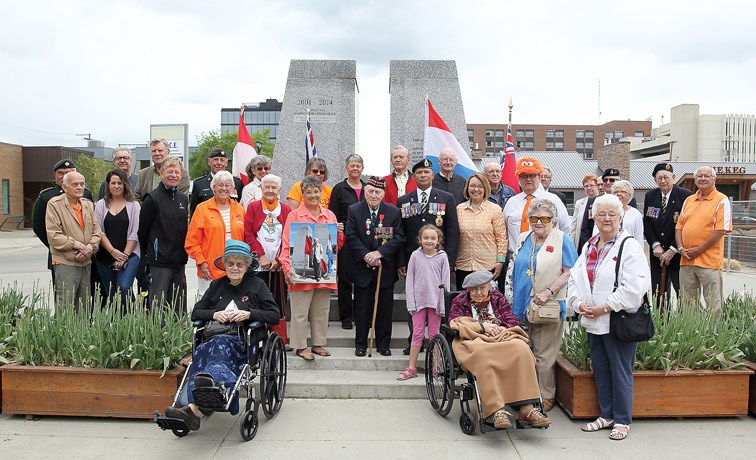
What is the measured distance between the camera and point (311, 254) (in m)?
5.54

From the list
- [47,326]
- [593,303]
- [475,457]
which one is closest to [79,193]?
[47,326]

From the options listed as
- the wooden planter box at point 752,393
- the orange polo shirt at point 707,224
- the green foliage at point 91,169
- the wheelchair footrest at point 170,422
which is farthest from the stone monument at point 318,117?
the green foliage at point 91,169

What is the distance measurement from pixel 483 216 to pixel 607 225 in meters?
1.46

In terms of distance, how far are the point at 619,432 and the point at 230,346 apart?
2888 millimetres

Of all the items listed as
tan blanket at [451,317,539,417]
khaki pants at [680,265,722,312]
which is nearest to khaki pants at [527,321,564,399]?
tan blanket at [451,317,539,417]

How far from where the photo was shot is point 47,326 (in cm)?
485

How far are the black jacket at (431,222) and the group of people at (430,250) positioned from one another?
1 cm

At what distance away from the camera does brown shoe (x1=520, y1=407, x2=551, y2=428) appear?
13.7 feet

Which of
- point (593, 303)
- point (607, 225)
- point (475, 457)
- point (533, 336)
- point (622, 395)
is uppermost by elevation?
point (607, 225)

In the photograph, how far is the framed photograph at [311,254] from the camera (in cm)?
554

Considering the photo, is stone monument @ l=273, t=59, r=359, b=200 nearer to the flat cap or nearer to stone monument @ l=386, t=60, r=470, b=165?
stone monument @ l=386, t=60, r=470, b=165

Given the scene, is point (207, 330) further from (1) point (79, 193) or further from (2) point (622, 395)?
(2) point (622, 395)

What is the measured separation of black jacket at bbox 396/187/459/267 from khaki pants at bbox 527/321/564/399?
1.15 meters

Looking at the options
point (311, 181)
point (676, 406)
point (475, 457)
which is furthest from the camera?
point (311, 181)
